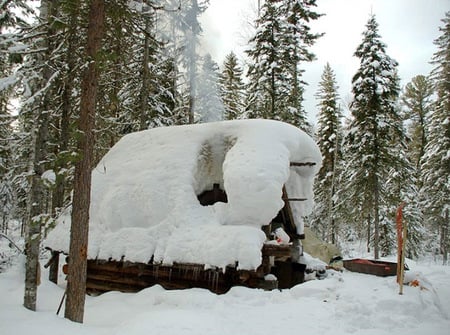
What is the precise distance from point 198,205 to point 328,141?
18.7m

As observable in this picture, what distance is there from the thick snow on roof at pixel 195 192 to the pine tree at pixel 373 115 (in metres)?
8.76

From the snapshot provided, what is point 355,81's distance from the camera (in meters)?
18.7

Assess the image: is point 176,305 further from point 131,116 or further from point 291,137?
point 131,116

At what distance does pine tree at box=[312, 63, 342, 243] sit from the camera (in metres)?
24.6

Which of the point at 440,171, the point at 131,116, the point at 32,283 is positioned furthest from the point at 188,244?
the point at 440,171

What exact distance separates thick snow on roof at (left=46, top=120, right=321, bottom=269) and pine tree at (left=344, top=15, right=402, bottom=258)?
8.76 m

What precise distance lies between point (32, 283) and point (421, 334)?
25.1 ft

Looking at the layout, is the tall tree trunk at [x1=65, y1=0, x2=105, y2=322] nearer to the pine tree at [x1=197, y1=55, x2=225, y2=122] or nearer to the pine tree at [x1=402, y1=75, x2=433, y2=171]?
the pine tree at [x1=197, y1=55, x2=225, y2=122]

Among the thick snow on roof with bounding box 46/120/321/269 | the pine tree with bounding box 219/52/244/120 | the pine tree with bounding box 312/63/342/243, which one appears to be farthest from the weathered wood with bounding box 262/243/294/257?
the pine tree with bounding box 219/52/244/120

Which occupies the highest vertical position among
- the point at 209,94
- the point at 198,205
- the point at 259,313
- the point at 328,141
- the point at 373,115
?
the point at 209,94

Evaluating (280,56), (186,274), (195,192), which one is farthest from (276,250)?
(280,56)

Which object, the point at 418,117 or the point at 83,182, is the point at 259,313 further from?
the point at 418,117

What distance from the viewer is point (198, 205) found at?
8.51 m

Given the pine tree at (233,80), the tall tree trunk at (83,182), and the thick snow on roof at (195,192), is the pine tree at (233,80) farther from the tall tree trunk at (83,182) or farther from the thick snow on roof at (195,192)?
the tall tree trunk at (83,182)
